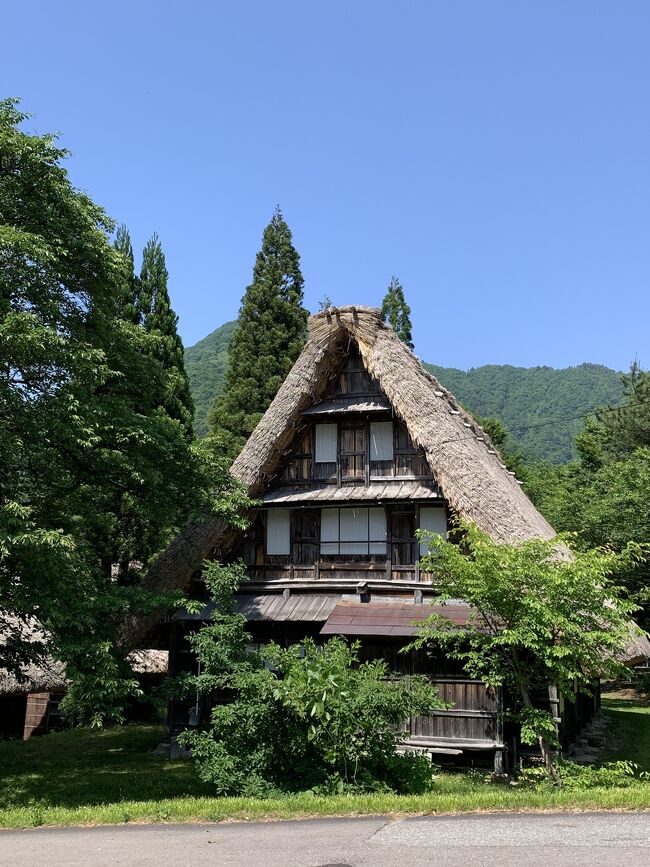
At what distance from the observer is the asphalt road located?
7418mm

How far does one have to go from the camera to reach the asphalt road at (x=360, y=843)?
24.3ft

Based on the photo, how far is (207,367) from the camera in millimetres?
80188

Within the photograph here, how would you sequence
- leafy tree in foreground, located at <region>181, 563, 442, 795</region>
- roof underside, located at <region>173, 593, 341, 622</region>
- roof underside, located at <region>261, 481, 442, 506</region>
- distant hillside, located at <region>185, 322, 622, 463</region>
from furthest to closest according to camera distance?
distant hillside, located at <region>185, 322, 622, 463</region>
roof underside, located at <region>261, 481, 442, 506</region>
roof underside, located at <region>173, 593, 341, 622</region>
leafy tree in foreground, located at <region>181, 563, 442, 795</region>

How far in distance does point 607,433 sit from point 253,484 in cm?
3082

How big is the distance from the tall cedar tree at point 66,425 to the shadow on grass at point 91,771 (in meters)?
1.47

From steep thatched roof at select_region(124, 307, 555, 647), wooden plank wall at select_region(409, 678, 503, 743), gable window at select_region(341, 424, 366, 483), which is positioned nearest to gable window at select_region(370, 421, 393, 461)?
gable window at select_region(341, 424, 366, 483)

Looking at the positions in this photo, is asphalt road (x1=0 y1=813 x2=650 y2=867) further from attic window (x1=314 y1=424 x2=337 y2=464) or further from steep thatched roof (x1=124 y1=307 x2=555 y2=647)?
attic window (x1=314 y1=424 x2=337 y2=464)

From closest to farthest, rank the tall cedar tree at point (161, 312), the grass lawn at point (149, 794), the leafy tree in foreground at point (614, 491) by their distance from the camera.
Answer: the grass lawn at point (149, 794) < the tall cedar tree at point (161, 312) < the leafy tree in foreground at point (614, 491)

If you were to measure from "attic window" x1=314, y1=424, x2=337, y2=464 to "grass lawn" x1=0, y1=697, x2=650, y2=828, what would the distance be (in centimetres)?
730

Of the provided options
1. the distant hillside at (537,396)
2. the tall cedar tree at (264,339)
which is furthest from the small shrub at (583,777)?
the distant hillside at (537,396)

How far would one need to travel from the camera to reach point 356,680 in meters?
11.0

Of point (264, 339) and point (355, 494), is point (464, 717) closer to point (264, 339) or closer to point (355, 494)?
point (355, 494)

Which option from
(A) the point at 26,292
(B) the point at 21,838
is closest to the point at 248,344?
(A) the point at 26,292

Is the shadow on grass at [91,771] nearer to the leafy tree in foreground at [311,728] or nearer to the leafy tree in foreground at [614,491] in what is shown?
the leafy tree in foreground at [311,728]
